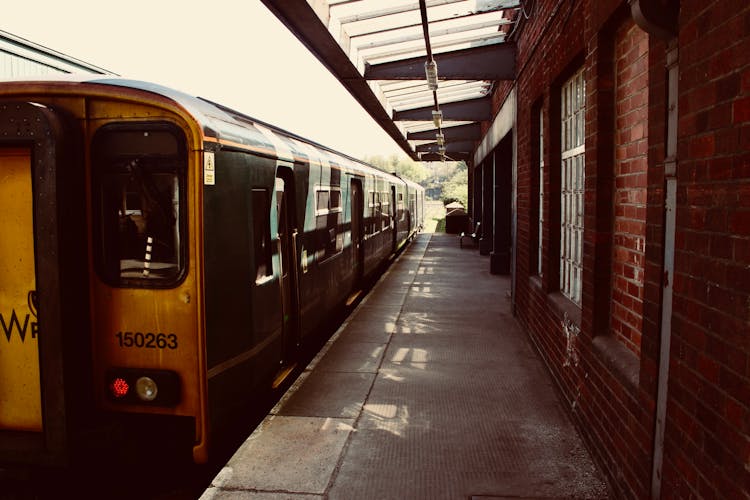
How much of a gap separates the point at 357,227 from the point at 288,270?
15.0 feet

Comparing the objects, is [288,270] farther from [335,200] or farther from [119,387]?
[335,200]

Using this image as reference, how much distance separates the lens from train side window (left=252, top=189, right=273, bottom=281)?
4781mm

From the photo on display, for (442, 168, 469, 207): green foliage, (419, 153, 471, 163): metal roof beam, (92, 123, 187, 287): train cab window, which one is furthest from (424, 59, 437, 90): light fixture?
(442, 168, 469, 207): green foliage

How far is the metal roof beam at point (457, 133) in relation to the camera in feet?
60.1

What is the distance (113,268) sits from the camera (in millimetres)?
3887

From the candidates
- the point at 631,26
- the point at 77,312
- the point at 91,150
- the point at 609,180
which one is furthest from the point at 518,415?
the point at 91,150

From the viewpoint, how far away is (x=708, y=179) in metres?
2.35

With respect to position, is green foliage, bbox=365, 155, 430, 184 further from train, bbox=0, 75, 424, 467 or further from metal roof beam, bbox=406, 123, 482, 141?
train, bbox=0, 75, 424, 467

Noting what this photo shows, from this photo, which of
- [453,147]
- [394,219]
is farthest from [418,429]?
[453,147]

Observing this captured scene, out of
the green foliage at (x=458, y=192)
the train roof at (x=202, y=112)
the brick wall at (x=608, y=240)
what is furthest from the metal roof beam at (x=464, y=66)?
the green foliage at (x=458, y=192)

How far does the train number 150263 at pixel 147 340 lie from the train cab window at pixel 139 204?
1.00ft

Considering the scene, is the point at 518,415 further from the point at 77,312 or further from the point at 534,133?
the point at 534,133

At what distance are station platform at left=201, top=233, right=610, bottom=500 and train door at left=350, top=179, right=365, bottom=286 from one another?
77.6 inches

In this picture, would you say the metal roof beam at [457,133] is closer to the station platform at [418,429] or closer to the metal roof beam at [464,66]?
the metal roof beam at [464,66]
